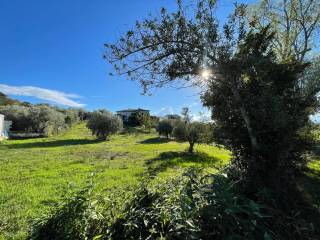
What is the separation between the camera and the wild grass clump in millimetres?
3996

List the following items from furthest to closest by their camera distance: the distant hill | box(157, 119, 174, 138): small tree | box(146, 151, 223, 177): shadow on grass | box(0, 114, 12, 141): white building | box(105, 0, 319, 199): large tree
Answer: the distant hill < box(157, 119, 174, 138): small tree < box(0, 114, 12, 141): white building < box(146, 151, 223, 177): shadow on grass < box(105, 0, 319, 199): large tree

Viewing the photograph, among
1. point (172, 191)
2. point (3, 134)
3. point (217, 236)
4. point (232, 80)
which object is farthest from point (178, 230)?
point (3, 134)

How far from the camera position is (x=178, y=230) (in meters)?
3.99

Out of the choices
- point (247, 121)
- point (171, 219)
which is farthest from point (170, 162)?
point (171, 219)

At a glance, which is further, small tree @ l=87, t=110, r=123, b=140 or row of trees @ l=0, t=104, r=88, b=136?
row of trees @ l=0, t=104, r=88, b=136

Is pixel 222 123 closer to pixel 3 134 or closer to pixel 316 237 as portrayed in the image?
pixel 316 237

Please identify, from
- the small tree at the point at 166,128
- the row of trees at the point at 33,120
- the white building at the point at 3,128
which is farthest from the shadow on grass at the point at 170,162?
the row of trees at the point at 33,120

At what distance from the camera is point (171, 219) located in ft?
13.8

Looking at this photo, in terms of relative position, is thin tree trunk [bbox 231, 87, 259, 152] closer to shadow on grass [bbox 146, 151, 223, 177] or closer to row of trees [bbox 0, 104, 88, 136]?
shadow on grass [bbox 146, 151, 223, 177]

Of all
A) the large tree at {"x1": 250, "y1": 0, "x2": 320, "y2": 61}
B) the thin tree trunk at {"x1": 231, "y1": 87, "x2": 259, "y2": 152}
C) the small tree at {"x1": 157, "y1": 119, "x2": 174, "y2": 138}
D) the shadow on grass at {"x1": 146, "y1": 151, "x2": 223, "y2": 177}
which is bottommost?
the shadow on grass at {"x1": 146, "y1": 151, "x2": 223, "y2": 177}

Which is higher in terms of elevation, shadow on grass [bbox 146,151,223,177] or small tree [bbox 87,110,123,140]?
small tree [bbox 87,110,123,140]

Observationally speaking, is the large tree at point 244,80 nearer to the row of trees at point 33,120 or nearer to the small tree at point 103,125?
the small tree at point 103,125

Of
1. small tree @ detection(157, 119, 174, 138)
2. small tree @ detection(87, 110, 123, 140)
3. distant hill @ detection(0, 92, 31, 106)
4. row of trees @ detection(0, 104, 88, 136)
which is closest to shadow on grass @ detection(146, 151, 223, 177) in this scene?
small tree @ detection(87, 110, 123, 140)

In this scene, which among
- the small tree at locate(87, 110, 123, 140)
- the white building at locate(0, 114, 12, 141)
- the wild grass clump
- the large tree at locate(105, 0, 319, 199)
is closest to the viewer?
the wild grass clump
